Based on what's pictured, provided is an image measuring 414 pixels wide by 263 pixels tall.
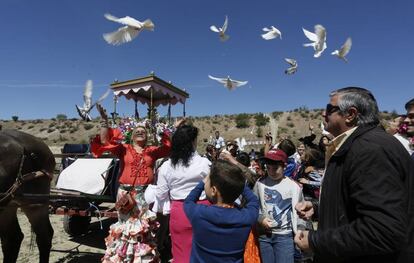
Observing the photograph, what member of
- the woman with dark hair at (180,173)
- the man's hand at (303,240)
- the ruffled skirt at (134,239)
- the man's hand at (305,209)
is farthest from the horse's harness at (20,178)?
the man's hand at (303,240)

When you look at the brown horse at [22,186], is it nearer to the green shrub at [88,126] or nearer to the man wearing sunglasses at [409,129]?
the man wearing sunglasses at [409,129]

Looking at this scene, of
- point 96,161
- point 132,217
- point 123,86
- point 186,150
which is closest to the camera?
point 186,150

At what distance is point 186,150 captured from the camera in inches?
143

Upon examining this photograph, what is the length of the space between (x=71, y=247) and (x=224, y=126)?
151 ft

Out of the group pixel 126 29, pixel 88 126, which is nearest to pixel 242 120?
pixel 88 126

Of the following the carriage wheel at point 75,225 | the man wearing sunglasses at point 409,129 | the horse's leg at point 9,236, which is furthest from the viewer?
the carriage wheel at point 75,225

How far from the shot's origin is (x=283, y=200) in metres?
3.67

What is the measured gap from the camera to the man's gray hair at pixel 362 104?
1818mm

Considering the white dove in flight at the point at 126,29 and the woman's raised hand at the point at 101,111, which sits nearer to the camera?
the woman's raised hand at the point at 101,111

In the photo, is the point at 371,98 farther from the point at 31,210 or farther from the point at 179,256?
the point at 31,210

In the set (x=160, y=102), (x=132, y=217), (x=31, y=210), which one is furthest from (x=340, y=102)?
(x=160, y=102)

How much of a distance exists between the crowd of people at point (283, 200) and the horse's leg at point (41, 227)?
1.33 metres

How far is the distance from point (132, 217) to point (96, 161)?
2.78 m

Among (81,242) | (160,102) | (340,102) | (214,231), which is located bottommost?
(81,242)
